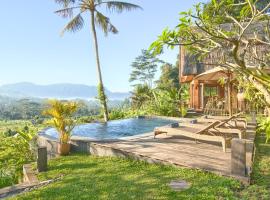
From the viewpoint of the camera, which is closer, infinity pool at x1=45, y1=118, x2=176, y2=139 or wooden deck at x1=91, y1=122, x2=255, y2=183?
wooden deck at x1=91, y1=122, x2=255, y2=183

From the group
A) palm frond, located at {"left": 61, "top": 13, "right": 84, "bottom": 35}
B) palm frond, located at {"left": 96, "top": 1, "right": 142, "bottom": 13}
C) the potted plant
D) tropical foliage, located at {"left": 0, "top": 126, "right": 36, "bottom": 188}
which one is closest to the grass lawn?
the potted plant

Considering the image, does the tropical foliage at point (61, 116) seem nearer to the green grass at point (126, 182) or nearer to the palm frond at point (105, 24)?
the green grass at point (126, 182)

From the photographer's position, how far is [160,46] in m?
2.38

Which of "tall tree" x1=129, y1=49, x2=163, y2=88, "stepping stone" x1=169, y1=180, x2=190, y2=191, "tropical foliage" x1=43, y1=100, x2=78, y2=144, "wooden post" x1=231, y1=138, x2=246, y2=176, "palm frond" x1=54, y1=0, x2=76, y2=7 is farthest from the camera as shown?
"tall tree" x1=129, y1=49, x2=163, y2=88

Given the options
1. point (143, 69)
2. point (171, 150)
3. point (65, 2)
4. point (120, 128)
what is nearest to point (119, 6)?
point (65, 2)

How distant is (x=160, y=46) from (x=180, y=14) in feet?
2.06

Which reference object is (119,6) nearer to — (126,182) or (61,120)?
(61,120)

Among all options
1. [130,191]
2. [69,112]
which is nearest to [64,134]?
[69,112]

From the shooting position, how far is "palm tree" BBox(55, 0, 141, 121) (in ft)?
57.5

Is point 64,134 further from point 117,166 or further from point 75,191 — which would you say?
point 75,191

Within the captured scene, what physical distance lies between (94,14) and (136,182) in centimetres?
1500

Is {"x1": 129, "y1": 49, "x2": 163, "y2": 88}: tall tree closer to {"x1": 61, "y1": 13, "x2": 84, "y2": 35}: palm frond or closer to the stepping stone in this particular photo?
{"x1": 61, "y1": 13, "x2": 84, "y2": 35}: palm frond

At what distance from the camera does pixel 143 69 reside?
160ft

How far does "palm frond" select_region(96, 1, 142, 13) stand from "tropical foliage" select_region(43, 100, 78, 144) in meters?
12.2
